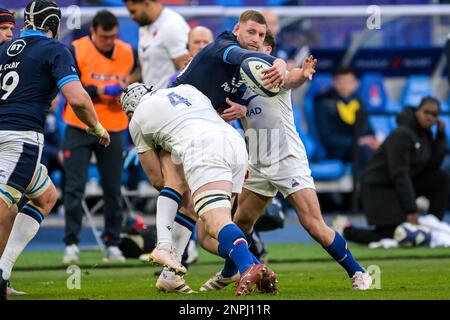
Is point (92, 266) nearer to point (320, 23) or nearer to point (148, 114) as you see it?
point (148, 114)

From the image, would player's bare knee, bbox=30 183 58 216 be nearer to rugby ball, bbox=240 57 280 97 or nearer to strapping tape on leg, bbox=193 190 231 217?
strapping tape on leg, bbox=193 190 231 217

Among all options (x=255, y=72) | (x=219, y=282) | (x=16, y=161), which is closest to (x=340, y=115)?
(x=219, y=282)

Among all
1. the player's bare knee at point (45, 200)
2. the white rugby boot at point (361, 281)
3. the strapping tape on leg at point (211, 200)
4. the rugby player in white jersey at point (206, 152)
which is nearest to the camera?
the rugby player in white jersey at point (206, 152)

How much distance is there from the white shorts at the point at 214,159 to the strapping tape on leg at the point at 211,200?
9 centimetres

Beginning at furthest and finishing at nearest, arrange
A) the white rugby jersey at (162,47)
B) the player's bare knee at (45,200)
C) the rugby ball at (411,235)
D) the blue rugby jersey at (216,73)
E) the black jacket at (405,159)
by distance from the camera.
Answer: the black jacket at (405,159) < the rugby ball at (411,235) < the white rugby jersey at (162,47) < the player's bare knee at (45,200) < the blue rugby jersey at (216,73)

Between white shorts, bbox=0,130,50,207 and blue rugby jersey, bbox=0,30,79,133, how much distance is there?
70 mm

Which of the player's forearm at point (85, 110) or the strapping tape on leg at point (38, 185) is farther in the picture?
the strapping tape on leg at point (38, 185)

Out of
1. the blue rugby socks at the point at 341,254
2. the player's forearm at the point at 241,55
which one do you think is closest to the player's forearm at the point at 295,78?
the player's forearm at the point at 241,55

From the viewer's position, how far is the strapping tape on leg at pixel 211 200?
26.5ft

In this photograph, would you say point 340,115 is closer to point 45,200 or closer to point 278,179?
point 278,179

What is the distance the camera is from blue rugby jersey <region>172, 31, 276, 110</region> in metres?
8.68

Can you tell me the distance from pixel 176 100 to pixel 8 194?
1.45 metres

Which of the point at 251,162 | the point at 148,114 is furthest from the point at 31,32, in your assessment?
the point at 251,162

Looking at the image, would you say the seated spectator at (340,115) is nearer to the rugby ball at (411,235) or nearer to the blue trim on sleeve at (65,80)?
the rugby ball at (411,235)
